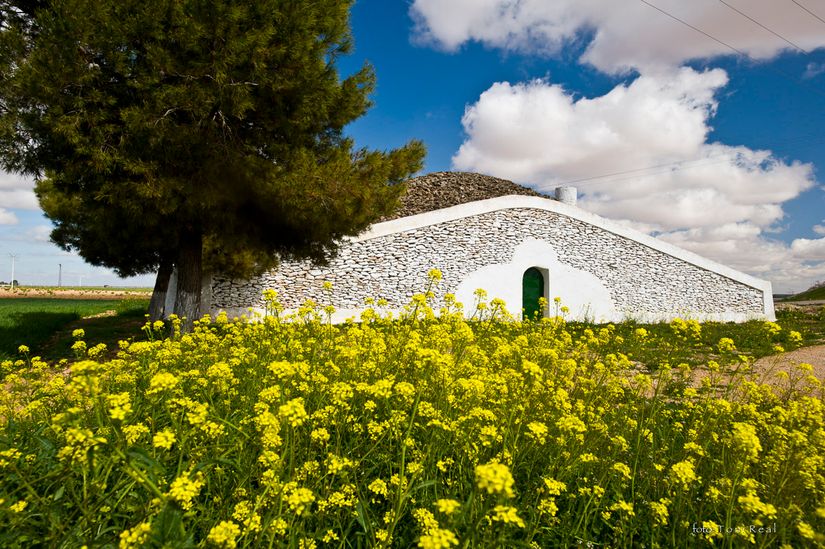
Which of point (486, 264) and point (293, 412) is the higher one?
point (486, 264)

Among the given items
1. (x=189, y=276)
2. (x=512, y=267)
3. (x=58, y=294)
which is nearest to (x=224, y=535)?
(x=189, y=276)

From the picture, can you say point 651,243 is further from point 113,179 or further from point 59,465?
point 59,465

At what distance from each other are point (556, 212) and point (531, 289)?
11.1ft

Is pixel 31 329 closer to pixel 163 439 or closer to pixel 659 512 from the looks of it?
pixel 163 439

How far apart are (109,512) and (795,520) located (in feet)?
13.1

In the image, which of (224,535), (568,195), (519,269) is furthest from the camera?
(568,195)

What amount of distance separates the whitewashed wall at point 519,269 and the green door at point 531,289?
1.55ft

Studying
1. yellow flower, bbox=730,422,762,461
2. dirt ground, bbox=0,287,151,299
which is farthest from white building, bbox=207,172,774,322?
dirt ground, bbox=0,287,151,299

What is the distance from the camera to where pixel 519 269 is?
53.6 feet

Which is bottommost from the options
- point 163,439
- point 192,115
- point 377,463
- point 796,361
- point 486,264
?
point 796,361

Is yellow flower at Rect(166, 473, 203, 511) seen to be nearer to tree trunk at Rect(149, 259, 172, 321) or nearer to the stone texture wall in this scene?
the stone texture wall

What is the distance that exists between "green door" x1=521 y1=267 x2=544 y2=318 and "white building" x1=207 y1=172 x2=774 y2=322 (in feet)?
0.14

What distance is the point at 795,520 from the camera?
2582 millimetres

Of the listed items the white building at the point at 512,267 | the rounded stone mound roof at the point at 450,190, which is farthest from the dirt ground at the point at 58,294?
the white building at the point at 512,267
